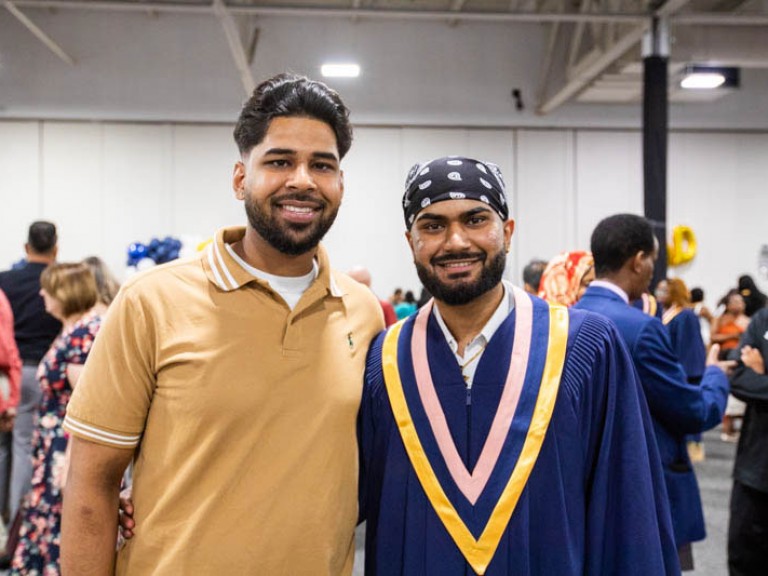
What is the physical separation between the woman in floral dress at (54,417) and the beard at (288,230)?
1783 mm

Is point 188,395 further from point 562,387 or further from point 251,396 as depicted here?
point 562,387

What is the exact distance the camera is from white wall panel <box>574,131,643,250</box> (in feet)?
40.4

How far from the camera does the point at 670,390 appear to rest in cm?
264

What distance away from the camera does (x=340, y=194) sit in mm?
1719

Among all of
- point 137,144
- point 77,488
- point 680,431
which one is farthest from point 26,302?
point 137,144

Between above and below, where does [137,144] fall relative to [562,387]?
above

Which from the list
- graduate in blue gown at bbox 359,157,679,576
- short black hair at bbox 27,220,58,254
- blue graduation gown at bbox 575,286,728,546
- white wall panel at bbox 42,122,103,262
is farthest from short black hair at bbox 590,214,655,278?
white wall panel at bbox 42,122,103,262

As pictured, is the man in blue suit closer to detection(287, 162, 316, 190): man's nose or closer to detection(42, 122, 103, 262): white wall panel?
detection(287, 162, 316, 190): man's nose

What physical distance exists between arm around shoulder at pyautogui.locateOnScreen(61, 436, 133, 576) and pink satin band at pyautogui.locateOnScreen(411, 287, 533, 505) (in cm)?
64

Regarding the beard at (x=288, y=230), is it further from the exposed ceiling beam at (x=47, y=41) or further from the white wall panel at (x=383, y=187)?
the white wall panel at (x=383, y=187)

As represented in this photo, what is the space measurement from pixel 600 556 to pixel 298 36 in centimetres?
1104

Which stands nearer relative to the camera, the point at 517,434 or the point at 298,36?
the point at 517,434

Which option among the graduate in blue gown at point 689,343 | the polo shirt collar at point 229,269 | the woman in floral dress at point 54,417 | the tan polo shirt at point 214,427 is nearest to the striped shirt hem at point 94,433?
the tan polo shirt at point 214,427

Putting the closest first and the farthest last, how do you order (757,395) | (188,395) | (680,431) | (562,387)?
(188,395) < (562,387) < (680,431) < (757,395)
